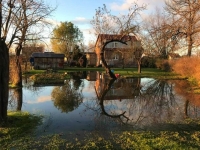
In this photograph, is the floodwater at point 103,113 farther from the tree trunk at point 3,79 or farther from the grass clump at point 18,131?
the tree trunk at point 3,79

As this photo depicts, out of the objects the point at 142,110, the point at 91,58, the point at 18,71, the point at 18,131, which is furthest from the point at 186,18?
the point at 91,58

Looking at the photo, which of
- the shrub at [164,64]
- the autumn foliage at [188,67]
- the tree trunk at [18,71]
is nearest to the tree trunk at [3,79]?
the tree trunk at [18,71]

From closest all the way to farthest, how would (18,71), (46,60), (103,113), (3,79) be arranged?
(3,79), (103,113), (18,71), (46,60)

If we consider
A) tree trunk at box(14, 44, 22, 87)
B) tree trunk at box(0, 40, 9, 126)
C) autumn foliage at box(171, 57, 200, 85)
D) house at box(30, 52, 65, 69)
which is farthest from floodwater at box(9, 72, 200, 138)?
house at box(30, 52, 65, 69)

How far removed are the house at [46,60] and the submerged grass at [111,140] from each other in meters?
36.4

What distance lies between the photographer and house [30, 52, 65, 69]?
43.2m

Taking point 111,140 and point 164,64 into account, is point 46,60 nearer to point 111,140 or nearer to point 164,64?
point 164,64

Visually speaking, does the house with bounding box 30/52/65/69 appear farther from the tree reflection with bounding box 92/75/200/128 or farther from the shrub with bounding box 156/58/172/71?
the tree reflection with bounding box 92/75/200/128

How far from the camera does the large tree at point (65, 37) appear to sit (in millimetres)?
54256

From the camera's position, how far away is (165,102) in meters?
13.5

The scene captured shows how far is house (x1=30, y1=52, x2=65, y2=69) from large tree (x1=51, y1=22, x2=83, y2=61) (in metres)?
8.64

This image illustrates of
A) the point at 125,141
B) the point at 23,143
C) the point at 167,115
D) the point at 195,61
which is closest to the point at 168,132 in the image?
the point at 125,141

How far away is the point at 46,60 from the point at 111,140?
3971 cm

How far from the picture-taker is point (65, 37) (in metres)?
56.9
